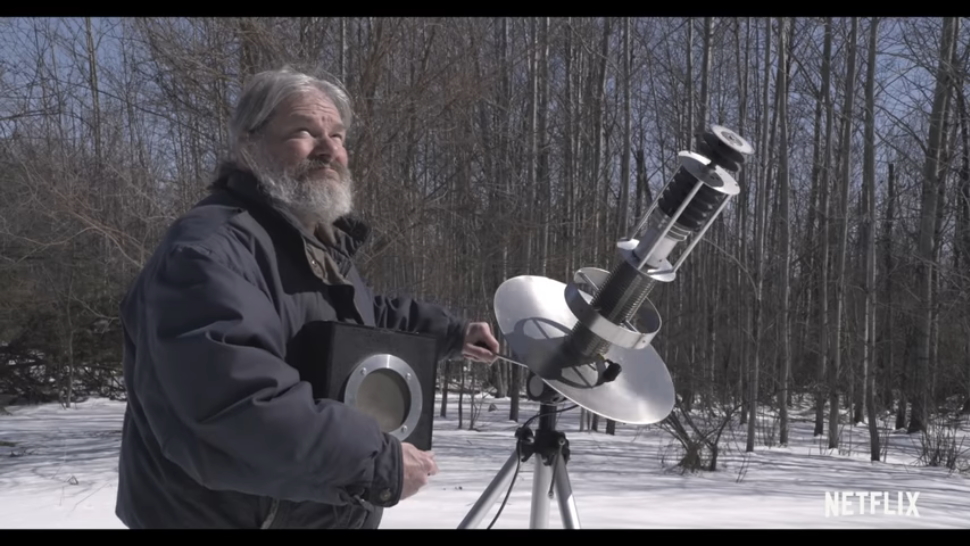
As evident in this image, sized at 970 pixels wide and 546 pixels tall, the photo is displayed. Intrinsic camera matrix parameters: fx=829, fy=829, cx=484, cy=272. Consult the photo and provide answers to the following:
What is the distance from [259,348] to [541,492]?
0.99 metres

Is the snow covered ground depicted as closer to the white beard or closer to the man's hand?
the man's hand

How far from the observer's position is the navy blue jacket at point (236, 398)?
1409 mm

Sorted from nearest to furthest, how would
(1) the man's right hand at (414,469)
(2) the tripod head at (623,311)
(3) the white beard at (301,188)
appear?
(1) the man's right hand at (414,469) → (2) the tripod head at (623,311) → (3) the white beard at (301,188)

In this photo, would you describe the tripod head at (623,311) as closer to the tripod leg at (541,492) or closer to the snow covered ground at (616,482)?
the tripod leg at (541,492)

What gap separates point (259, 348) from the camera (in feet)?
4.86


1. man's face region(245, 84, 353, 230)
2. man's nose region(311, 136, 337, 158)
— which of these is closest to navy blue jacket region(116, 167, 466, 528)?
man's face region(245, 84, 353, 230)

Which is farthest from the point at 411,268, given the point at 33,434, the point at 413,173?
the point at 33,434

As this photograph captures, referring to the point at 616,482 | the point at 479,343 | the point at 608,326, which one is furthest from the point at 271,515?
the point at 616,482

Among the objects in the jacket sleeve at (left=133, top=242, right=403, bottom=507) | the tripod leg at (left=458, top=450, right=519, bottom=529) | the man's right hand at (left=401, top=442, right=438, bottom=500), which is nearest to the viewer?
the jacket sleeve at (left=133, top=242, right=403, bottom=507)

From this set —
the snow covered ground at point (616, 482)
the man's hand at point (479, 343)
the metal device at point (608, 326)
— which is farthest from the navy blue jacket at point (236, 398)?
the snow covered ground at point (616, 482)

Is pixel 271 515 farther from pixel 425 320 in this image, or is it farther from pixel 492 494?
pixel 425 320

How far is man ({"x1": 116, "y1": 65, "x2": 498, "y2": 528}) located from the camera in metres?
1.42

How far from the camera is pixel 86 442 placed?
936 centimetres

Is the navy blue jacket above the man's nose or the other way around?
the other way around
